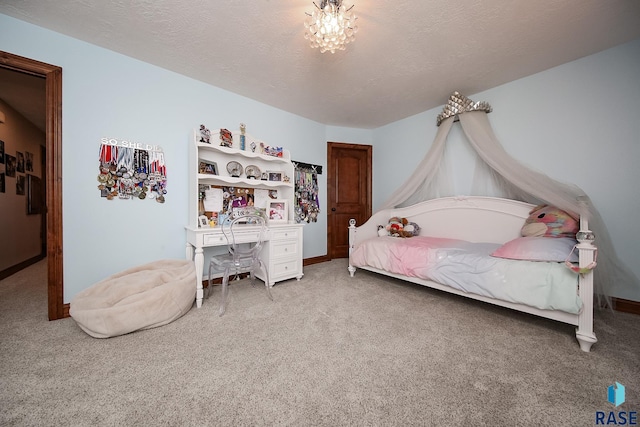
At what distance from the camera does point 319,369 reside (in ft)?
4.40

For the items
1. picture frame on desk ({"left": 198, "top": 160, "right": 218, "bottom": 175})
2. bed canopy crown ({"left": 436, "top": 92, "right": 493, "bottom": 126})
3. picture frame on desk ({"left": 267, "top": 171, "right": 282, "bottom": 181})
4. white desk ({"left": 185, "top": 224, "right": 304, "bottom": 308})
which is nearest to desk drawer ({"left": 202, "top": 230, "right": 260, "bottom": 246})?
white desk ({"left": 185, "top": 224, "right": 304, "bottom": 308})

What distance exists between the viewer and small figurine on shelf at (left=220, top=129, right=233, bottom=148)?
8.82ft

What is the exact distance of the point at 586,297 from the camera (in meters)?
1.51

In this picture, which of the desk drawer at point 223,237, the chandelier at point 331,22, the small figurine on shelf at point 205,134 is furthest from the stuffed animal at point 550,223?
the small figurine on shelf at point 205,134

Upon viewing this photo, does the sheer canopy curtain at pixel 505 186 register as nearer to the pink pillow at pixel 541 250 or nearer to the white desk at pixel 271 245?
the pink pillow at pixel 541 250

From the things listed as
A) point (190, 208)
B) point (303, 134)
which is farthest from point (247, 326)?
point (303, 134)

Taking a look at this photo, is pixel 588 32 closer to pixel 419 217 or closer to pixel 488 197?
pixel 488 197

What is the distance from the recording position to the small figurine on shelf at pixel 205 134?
2547mm

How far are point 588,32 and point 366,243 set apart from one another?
2779 millimetres

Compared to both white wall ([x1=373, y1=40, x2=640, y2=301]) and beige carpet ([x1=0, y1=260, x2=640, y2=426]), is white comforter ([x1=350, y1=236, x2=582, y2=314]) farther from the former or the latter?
white wall ([x1=373, y1=40, x2=640, y2=301])

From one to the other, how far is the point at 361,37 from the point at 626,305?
342cm

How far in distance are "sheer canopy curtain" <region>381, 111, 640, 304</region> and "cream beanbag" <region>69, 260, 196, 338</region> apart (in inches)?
109

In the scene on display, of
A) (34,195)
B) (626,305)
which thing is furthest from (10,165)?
(626,305)

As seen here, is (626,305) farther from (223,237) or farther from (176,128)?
(176,128)
